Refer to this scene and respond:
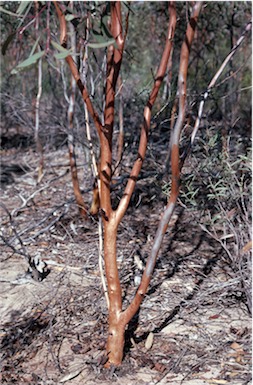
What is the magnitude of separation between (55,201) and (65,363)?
8.92ft

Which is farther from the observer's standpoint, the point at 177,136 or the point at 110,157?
the point at 110,157

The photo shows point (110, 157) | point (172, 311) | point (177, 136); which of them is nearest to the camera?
point (177, 136)

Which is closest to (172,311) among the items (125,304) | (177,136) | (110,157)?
(125,304)

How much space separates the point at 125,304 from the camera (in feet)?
11.2

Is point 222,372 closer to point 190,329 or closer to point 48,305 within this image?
point 190,329

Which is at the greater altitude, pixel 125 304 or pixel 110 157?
pixel 110 157

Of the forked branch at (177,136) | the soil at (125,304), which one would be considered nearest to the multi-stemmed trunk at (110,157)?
the forked branch at (177,136)

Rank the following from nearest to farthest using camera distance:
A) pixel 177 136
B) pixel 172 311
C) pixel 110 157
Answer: pixel 177 136, pixel 110 157, pixel 172 311

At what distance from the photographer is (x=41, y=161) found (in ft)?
20.9

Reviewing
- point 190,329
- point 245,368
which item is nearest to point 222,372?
point 245,368

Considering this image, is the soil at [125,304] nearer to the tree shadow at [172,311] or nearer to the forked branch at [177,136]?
the tree shadow at [172,311]

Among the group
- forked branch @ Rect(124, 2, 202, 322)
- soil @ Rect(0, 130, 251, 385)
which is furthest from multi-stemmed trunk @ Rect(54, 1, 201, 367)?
soil @ Rect(0, 130, 251, 385)

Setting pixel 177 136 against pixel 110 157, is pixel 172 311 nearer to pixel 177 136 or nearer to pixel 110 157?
pixel 110 157

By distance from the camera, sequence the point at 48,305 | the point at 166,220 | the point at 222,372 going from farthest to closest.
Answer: the point at 48,305 < the point at 222,372 < the point at 166,220
